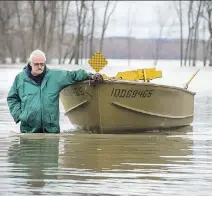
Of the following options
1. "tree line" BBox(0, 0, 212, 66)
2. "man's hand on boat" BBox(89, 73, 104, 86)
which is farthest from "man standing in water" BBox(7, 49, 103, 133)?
"tree line" BBox(0, 0, 212, 66)

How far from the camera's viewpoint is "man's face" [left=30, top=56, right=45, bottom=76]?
10.6 metres

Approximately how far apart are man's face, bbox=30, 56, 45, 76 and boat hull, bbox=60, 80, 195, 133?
1.52 meters

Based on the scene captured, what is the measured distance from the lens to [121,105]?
41.9ft

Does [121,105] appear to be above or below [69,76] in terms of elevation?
below

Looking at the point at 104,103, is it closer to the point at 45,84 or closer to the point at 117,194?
the point at 45,84

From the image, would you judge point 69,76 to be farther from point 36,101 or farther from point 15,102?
point 15,102

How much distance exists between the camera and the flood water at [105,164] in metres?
7.38

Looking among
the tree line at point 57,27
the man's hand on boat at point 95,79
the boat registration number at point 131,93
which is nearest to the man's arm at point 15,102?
the man's hand on boat at point 95,79

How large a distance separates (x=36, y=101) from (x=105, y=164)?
2.26 meters

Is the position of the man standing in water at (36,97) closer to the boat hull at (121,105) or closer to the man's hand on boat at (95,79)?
the man's hand on boat at (95,79)

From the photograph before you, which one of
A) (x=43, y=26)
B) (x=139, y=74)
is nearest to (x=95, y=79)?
(x=139, y=74)

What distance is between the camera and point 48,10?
3295 inches

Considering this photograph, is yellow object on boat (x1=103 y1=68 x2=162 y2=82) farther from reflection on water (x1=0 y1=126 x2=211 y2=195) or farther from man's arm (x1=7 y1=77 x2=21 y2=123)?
man's arm (x1=7 y1=77 x2=21 y2=123)

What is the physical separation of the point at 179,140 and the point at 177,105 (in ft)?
6.60
